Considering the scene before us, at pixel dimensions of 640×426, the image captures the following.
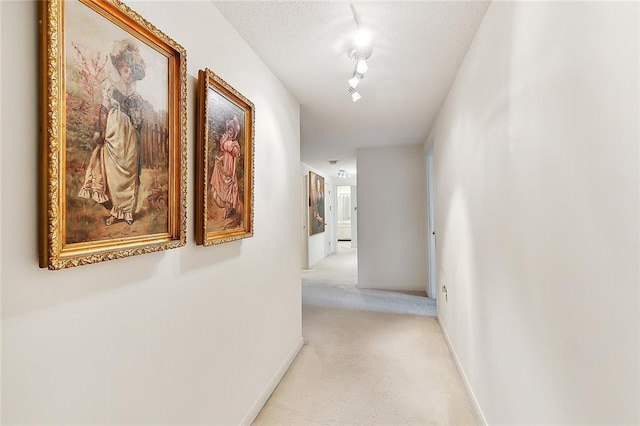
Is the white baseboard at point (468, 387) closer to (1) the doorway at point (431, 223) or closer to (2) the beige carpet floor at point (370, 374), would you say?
(2) the beige carpet floor at point (370, 374)

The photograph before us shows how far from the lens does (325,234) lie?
8.75 metres

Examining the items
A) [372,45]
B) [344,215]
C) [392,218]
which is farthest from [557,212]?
[344,215]

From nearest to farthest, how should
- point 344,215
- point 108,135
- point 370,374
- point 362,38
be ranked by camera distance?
point 108,135 → point 362,38 → point 370,374 → point 344,215

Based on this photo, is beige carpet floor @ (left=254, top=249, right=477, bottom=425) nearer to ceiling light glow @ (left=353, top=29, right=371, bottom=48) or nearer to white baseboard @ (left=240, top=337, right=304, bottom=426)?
white baseboard @ (left=240, top=337, right=304, bottom=426)

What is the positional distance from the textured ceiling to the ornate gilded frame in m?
0.42

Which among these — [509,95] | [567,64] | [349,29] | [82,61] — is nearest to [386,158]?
[349,29]

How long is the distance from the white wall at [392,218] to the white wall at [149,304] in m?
3.06

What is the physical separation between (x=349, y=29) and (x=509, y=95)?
3.05 feet

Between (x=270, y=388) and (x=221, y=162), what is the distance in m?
1.56

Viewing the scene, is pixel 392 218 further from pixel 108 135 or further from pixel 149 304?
pixel 108 135

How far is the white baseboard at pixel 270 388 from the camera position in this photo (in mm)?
1907

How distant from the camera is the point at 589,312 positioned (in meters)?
0.86

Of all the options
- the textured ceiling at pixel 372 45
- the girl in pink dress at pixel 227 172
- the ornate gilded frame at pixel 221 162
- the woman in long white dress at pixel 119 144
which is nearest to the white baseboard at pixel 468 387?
the ornate gilded frame at pixel 221 162

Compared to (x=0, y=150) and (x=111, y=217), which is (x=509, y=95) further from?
(x=0, y=150)
